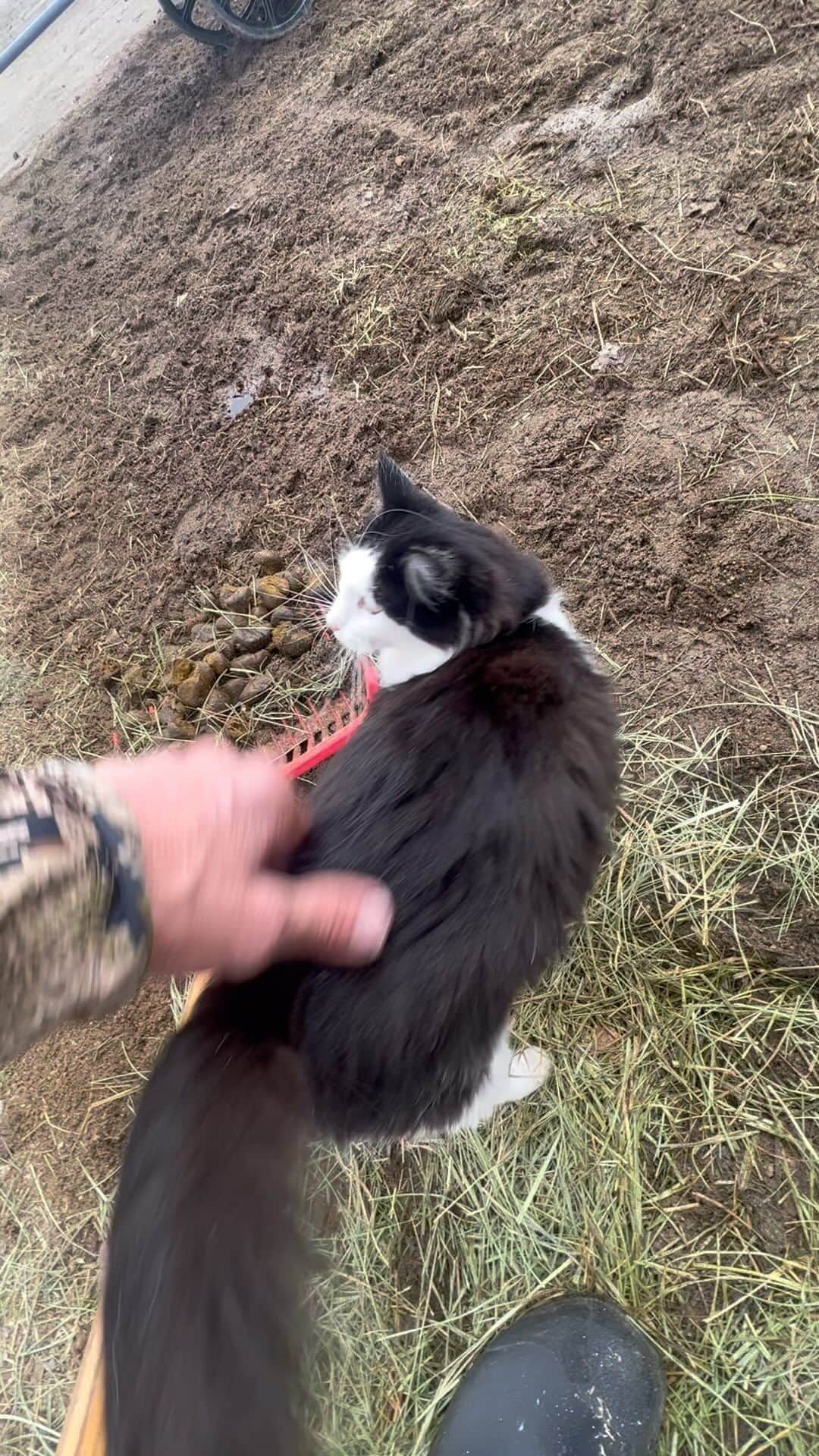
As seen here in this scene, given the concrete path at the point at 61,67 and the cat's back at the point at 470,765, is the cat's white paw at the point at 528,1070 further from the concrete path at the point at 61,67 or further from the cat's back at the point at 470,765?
the concrete path at the point at 61,67

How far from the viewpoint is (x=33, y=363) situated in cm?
292

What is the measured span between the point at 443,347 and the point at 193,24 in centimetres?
221

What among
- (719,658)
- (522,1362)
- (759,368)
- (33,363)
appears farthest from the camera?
(33,363)

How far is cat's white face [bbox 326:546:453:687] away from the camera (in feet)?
5.42

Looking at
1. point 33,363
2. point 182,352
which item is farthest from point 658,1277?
point 33,363

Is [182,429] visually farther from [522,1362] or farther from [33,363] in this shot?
[522,1362]

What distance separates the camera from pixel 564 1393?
1294mm

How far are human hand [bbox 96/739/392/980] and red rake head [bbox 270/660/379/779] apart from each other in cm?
75

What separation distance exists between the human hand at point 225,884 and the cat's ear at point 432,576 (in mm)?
575

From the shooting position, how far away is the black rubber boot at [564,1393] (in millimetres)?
1244

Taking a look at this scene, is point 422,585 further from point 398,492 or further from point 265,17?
point 265,17

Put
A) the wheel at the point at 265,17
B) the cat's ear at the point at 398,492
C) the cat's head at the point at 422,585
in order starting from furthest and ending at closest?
the wheel at the point at 265,17, the cat's ear at the point at 398,492, the cat's head at the point at 422,585

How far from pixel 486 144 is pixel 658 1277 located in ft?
10.0

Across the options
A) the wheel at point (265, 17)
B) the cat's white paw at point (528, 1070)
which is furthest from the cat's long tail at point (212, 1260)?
the wheel at point (265, 17)
